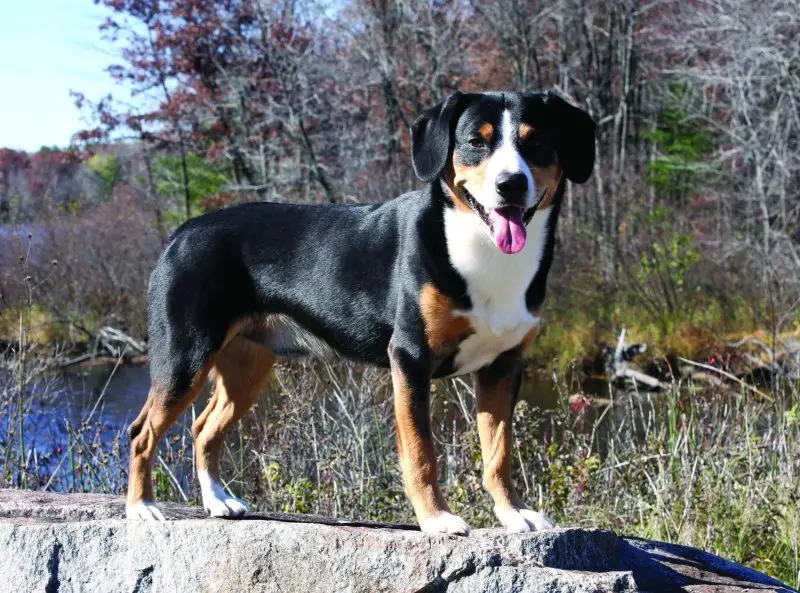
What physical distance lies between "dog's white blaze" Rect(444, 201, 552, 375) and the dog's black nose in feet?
0.85

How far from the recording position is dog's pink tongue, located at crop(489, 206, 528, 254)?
12.0 ft

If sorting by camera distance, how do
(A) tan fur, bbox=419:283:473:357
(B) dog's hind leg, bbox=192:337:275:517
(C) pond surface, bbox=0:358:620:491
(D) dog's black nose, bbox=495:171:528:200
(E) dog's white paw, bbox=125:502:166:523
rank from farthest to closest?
(C) pond surface, bbox=0:358:620:491, (B) dog's hind leg, bbox=192:337:275:517, (E) dog's white paw, bbox=125:502:166:523, (A) tan fur, bbox=419:283:473:357, (D) dog's black nose, bbox=495:171:528:200

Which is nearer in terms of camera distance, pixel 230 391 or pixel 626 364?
pixel 230 391

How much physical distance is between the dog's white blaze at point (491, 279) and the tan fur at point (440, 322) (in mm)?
37

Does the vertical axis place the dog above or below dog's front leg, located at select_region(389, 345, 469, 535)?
above

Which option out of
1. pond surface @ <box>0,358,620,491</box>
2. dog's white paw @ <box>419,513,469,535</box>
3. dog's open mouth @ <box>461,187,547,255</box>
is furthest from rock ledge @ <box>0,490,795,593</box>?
pond surface @ <box>0,358,620,491</box>

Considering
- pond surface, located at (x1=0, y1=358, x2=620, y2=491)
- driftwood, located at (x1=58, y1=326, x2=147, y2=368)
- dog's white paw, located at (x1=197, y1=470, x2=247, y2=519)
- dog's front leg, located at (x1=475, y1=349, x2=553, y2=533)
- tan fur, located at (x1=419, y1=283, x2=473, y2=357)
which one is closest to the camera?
tan fur, located at (x1=419, y1=283, x2=473, y2=357)

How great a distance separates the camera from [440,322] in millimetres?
3744

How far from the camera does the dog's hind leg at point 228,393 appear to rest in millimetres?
4492

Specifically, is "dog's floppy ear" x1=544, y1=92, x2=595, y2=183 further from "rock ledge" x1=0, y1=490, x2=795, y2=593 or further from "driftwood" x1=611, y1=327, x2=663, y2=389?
"driftwood" x1=611, y1=327, x2=663, y2=389

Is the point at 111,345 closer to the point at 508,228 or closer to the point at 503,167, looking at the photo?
the point at 508,228

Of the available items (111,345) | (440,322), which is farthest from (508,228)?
(111,345)

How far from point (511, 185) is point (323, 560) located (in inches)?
58.7

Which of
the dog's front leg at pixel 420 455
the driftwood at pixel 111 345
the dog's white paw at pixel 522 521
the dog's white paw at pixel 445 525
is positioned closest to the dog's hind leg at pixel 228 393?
the dog's front leg at pixel 420 455
